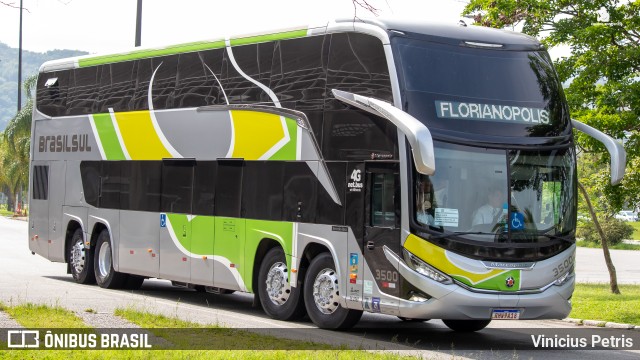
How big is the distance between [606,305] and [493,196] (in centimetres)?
802

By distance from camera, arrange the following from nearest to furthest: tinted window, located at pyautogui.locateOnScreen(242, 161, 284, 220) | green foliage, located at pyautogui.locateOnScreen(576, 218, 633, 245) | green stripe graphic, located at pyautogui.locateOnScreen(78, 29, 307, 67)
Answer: tinted window, located at pyautogui.locateOnScreen(242, 161, 284, 220) → green stripe graphic, located at pyautogui.locateOnScreen(78, 29, 307, 67) → green foliage, located at pyautogui.locateOnScreen(576, 218, 633, 245)

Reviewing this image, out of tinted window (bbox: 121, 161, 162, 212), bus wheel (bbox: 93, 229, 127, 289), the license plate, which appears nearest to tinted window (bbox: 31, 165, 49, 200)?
bus wheel (bbox: 93, 229, 127, 289)

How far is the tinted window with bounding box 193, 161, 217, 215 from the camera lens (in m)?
19.3

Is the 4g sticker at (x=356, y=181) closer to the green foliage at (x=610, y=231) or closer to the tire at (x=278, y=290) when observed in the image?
the tire at (x=278, y=290)

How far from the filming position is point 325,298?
54.2ft

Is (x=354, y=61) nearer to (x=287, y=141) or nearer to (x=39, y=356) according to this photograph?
(x=287, y=141)

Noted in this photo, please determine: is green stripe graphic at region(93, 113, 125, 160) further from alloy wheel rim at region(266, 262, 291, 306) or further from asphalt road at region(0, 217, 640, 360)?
alloy wheel rim at region(266, 262, 291, 306)

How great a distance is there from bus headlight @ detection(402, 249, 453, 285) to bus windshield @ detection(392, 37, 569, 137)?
1.66 m

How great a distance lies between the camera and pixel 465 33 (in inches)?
635

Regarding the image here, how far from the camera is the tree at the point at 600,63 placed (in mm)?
20531

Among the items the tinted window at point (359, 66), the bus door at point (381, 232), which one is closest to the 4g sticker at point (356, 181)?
the bus door at point (381, 232)

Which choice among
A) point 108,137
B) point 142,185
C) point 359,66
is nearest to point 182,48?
point 142,185

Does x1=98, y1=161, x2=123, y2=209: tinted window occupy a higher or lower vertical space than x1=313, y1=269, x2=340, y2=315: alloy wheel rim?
higher

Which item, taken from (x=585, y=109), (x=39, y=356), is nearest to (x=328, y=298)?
(x=39, y=356)
